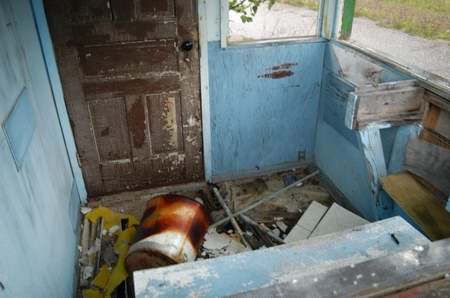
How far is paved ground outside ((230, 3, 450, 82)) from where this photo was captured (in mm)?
2219

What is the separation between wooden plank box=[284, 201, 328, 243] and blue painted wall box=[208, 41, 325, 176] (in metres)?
0.70

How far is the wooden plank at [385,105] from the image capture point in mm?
2037

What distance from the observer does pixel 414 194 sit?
2.21 m

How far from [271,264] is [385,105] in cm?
132

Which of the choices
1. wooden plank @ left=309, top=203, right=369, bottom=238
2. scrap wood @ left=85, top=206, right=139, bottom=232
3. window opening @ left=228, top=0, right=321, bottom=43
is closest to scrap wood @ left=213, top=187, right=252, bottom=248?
Answer: wooden plank @ left=309, top=203, right=369, bottom=238

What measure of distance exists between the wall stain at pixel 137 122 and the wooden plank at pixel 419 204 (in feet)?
6.29

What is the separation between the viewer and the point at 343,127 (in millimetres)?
3086

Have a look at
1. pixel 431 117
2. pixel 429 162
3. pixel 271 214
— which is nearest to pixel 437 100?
pixel 431 117

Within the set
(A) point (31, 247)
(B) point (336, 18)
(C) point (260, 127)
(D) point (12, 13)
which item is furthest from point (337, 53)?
(A) point (31, 247)

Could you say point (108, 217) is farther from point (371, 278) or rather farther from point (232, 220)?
point (371, 278)

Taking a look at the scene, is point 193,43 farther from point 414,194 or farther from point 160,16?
point 414,194

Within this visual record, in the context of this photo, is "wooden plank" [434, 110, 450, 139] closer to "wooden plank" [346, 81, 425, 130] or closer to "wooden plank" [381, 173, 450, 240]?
"wooden plank" [346, 81, 425, 130]

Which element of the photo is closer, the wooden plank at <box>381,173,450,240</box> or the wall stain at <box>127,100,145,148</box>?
the wooden plank at <box>381,173,450,240</box>

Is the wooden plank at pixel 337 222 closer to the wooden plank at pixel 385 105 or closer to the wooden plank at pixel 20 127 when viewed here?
the wooden plank at pixel 385 105
